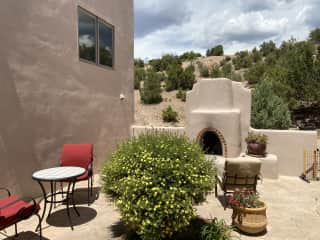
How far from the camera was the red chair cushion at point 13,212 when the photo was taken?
293cm

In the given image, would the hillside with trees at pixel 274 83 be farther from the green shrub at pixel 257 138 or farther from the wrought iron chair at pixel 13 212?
the wrought iron chair at pixel 13 212

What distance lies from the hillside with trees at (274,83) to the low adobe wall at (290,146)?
367 centimetres

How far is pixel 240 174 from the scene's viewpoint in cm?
479

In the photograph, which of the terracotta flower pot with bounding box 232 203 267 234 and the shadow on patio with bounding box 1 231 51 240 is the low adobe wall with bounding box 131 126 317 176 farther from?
the shadow on patio with bounding box 1 231 51 240

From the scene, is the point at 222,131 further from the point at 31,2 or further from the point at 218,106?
the point at 31,2

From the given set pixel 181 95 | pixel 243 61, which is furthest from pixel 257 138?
pixel 243 61

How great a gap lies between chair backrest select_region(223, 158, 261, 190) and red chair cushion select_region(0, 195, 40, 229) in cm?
347

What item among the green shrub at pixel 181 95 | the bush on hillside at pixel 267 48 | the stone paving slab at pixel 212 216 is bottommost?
the stone paving slab at pixel 212 216

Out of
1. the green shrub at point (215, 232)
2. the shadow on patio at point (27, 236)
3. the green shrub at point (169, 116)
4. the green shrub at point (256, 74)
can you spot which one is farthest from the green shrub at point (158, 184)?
the green shrub at point (256, 74)

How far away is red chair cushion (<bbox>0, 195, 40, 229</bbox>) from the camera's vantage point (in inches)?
115

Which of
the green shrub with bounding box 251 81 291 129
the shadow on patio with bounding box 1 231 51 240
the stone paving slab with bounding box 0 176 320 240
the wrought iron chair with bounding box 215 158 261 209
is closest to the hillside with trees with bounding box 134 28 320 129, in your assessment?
the green shrub with bounding box 251 81 291 129

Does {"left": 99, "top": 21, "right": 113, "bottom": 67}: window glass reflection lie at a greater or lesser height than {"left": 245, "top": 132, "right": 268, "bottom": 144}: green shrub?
greater

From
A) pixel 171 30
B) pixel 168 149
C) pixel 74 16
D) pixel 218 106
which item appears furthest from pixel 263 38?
pixel 168 149

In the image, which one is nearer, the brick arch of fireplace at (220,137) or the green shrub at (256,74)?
the brick arch of fireplace at (220,137)
